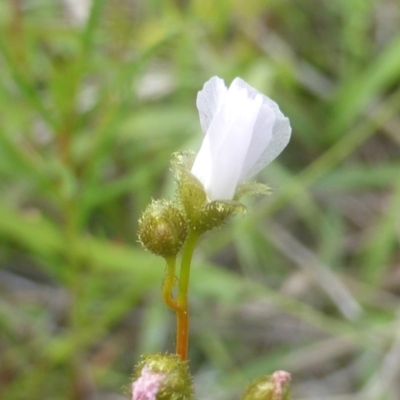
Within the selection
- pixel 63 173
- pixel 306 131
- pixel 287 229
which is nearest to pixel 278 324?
pixel 287 229

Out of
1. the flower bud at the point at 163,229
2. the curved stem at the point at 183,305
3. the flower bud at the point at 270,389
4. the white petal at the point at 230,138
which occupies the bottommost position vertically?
the flower bud at the point at 270,389

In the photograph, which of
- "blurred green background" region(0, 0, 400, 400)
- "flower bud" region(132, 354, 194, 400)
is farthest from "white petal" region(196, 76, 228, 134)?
"blurred green background" region(0, 0, 400, 400)

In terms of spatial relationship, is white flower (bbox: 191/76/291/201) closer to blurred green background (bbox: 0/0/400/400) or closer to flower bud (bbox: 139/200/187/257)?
flower bud (bbox: 139/200/187/257)

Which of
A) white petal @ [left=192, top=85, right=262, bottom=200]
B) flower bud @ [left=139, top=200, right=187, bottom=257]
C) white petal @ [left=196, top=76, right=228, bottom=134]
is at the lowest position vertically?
flower bud @ [left=139, top=200, right=187, bottom=257]

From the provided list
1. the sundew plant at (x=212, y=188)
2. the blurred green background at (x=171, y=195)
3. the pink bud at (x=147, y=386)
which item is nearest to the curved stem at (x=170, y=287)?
the sundew plant at (x=212, y=188)

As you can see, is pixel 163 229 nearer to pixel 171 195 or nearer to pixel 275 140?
pixel 275 140

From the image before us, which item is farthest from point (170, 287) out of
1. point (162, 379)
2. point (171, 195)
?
point (171, 195)

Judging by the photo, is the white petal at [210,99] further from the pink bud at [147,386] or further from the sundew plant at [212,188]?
the pink bud at [147,386]
